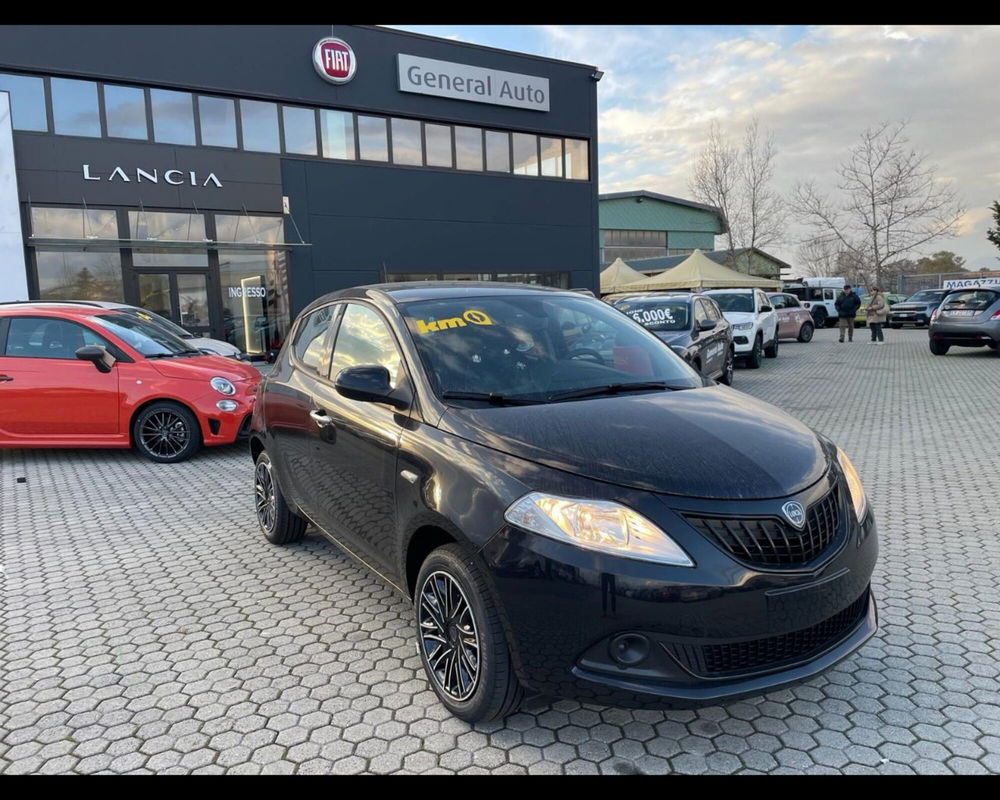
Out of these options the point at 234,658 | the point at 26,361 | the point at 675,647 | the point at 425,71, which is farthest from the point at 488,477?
the point at 425,71

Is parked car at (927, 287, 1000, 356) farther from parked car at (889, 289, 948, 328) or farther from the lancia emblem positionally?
the lancia emblem

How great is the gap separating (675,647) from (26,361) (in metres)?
7.98

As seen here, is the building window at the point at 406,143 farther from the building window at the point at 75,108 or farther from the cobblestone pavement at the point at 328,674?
the cobblestone pavement at the point at 328,674

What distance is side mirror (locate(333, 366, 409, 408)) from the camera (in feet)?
10.6

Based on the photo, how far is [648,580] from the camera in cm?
238

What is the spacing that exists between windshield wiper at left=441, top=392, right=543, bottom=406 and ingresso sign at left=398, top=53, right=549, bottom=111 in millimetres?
18202

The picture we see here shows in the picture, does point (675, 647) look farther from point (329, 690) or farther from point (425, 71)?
point (425, 71)

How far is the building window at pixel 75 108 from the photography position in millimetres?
15359

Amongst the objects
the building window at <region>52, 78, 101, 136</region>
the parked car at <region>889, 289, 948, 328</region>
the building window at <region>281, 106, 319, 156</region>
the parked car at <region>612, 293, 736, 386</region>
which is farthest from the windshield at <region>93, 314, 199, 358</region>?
the parked car at <region>889, 289, 948, 328</region>

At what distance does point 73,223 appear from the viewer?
15523mm

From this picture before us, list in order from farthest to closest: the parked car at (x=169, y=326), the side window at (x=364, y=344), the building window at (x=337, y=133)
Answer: the building window at (x=337, y=133)
the parked car at (x=169, y=326)
the side window at (x=364, y=344)

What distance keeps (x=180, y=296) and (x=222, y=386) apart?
32.8 ft

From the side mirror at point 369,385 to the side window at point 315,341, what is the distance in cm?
91

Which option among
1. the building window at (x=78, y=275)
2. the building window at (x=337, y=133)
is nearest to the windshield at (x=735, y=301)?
the building window at (x=337, y=133)
